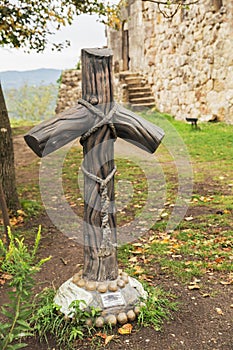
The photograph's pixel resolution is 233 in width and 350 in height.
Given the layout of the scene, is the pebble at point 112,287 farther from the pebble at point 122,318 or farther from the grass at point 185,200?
the grass at point 185,200

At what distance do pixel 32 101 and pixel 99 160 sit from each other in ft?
94.1

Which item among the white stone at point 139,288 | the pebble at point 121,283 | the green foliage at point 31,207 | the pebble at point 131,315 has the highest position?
the pebble at point 121,283

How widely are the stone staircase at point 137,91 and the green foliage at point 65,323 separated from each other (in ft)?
41.3

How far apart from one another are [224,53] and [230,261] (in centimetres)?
780

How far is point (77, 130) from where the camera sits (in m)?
3.08

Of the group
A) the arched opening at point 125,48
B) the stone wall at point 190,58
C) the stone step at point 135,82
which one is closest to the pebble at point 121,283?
the stone wall at point 190,58

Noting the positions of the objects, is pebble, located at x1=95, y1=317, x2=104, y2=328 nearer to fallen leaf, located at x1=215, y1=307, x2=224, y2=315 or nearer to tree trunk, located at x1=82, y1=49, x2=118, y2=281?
tree trunk, located at x1=82, y1=49, x2=118, y2=281

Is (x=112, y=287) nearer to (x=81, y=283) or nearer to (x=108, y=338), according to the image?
(x=81, y=283)

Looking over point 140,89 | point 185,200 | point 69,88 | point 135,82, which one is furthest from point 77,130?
point 69,88

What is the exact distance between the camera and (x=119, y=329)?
10.5ft

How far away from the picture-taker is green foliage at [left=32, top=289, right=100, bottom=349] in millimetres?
3117

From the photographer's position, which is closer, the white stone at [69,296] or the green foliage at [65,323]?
the green foliage at [65,323]

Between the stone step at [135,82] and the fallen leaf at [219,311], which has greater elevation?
the fallen leaf at [219,311]

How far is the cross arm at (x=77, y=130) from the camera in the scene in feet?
9.75
